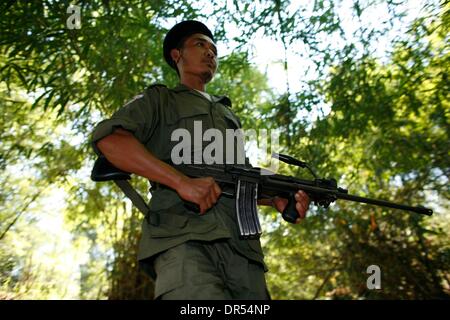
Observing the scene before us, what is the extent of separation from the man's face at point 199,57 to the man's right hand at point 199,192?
70 centimetres

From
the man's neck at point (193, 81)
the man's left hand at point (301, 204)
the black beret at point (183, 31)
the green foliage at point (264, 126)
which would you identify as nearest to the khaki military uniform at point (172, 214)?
the man's neck at point (193, 81)

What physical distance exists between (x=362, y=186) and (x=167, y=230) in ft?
11.3

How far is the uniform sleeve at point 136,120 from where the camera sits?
154 centimetres

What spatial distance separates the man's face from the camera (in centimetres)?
205

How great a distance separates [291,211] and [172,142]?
0.58 metres

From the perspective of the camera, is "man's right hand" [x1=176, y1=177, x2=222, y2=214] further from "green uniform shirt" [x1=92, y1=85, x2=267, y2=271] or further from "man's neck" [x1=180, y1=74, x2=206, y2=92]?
"man's neck" [x1=180, y1=74, x2=206, y2=92]

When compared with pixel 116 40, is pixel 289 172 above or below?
below

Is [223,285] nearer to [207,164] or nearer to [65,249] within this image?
[207,164]

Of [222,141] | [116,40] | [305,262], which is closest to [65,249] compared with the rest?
[305,262]

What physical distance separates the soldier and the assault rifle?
48mm

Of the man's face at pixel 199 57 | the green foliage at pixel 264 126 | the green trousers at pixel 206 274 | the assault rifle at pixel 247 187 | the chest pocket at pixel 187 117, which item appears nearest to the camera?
the green trousers at pixel 206 274

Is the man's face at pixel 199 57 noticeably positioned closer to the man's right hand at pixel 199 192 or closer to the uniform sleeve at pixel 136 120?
the uniform sleeve at pixel 136 120

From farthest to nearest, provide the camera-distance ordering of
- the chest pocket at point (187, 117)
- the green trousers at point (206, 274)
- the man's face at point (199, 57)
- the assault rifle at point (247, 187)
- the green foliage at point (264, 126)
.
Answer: the green foliage at point (264, 126)
the man's face at point (199, 57)
the chest pocket at point (187, 117)
the assault rifle at point (247, 187)
the green trousers at point (206, 274)
